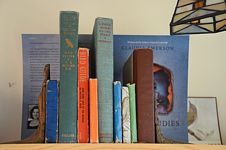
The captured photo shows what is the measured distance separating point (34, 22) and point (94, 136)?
22.0 inches

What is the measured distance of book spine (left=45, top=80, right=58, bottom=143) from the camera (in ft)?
1.98

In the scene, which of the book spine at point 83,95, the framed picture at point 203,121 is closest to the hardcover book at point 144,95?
the book spine at point 83,95

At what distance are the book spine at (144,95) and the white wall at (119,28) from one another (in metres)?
0.41

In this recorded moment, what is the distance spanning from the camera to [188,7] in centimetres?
81

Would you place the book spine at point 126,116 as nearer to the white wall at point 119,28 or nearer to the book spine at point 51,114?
the book spine at point 51,114

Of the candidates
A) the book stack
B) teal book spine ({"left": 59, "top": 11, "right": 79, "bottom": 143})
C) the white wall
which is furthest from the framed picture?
teal book spine ({"left": 59, "top": 11, "right": 79, "bottom": 143})

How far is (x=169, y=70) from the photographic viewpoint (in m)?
0.91

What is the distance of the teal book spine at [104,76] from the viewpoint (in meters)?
0.61

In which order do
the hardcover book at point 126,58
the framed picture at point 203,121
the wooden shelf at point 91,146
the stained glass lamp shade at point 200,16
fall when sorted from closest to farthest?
the wooden shelf at point 91,146, the stained glass lamp shade at point 200,16, the hardcover book at point 126,58, the framed picture at point 203,121

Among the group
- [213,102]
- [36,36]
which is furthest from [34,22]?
[213,102]

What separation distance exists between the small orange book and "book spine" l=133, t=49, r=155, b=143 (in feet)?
0.28

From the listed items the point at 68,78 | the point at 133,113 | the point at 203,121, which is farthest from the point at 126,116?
the point at 203,121

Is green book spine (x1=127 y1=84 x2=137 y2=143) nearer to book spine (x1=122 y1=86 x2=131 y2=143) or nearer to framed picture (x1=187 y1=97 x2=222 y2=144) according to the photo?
book spine (x1=122 y1=86 x2=131 y2=143)

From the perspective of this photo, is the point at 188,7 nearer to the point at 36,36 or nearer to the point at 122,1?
the point at 122,1
